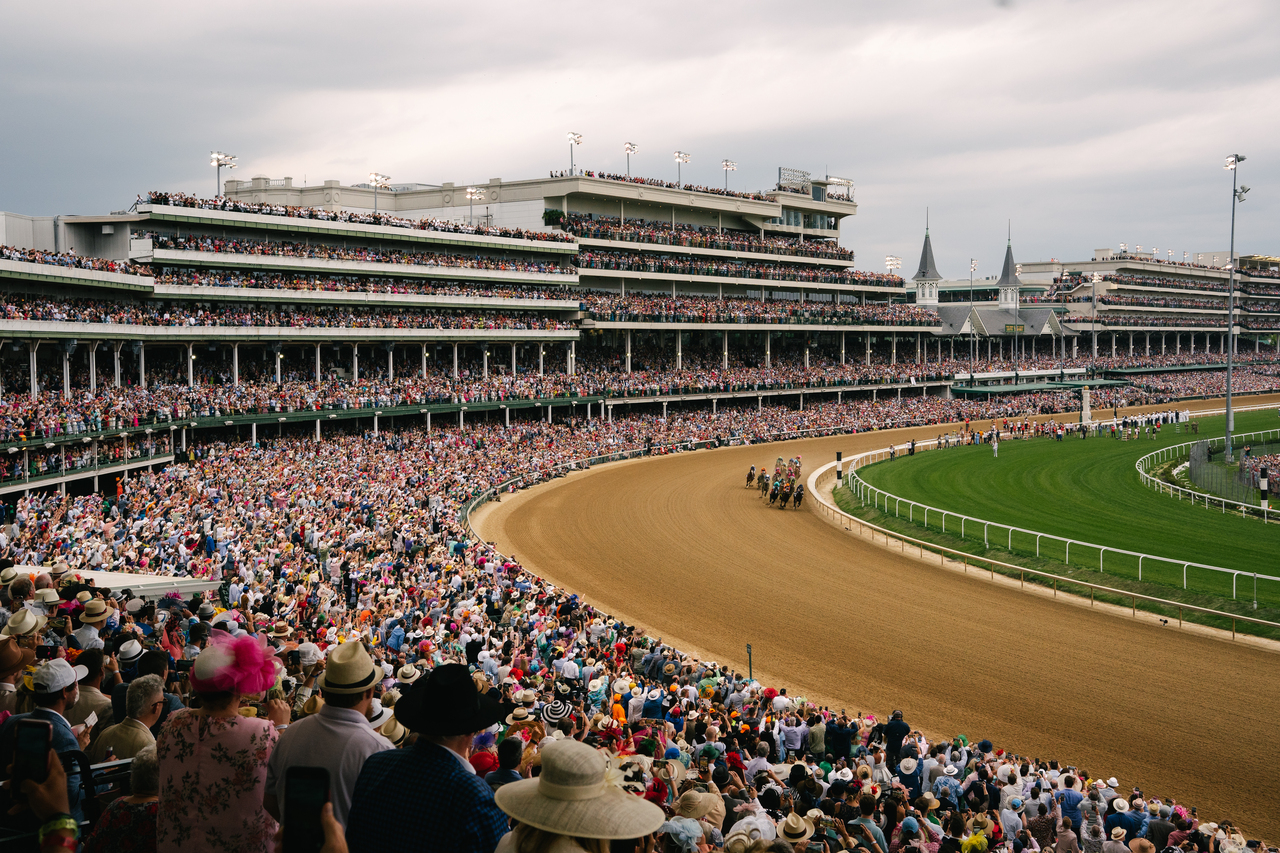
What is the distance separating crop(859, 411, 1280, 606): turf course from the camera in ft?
70.5

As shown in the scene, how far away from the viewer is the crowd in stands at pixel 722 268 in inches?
2189

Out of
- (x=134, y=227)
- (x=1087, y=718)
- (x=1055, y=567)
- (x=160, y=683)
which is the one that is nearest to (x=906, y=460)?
(x=1055, y=567)

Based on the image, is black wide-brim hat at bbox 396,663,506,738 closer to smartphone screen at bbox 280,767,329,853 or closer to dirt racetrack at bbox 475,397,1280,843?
smartphone screen at bbox 280,767,329,853

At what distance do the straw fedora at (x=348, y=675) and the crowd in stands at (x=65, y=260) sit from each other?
1129 inches

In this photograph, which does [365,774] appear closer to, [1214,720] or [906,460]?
[1214,720]

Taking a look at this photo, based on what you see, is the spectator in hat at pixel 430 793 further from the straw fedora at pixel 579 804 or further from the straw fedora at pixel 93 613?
the straw fedora at pixel 93 613

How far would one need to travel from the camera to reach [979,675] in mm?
16391

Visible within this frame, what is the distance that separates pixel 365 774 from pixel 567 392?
4489 centimetres

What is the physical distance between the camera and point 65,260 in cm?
2930

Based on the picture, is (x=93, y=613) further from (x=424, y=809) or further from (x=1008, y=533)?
(x=1008, y=533)

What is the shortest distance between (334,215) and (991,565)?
3270 centimetres

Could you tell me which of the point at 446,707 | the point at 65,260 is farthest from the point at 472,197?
the point at 446,707

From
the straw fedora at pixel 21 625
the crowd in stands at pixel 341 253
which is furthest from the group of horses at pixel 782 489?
the straw fedora at pixel 21 625

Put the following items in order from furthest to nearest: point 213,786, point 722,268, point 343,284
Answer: point 722,268 → point 343,284 → point 213,786
